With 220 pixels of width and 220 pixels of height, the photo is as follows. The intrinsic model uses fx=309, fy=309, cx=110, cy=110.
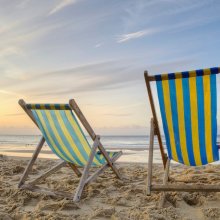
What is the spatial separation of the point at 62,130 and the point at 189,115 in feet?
4.29

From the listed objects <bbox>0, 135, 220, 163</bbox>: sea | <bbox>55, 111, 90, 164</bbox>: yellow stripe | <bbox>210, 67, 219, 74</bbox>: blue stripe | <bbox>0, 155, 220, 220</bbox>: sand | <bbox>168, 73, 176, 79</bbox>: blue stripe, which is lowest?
<bbox>0, 135, 220, 163</bbox>: sea

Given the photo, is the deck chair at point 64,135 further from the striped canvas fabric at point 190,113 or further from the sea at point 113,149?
the sea at point 113,149

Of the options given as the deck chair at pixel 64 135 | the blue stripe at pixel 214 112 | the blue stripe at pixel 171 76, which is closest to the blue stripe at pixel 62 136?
the deck chair at pixel 64 135

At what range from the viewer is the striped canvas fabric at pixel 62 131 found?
310 centimetres

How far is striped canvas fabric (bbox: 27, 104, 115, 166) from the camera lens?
10.2ft

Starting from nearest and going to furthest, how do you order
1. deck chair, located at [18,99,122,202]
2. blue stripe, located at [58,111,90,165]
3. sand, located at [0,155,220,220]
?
1. sand, located at [0,155,220,220]
2. deck chair, located at [18,99,122,202]
3. blue stripe, located at [58,111,90,165]

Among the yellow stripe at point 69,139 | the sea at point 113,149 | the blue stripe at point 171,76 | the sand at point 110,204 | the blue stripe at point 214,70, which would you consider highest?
the blue stripe at point 214,70

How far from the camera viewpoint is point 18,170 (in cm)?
468

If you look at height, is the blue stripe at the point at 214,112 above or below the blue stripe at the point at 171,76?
below

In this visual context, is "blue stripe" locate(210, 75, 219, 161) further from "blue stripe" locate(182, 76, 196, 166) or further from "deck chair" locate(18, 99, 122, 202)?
"deck chair" locate(18, 99, 122, 202)

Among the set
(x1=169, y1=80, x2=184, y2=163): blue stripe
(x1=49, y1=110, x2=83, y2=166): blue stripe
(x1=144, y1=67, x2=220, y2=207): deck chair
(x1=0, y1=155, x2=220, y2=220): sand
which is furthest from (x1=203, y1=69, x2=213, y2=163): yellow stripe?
(x1=49, y1=110, x2=83, y2=166): blue stripe

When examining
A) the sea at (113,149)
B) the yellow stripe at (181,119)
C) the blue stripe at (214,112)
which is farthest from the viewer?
the sea at (113,149)

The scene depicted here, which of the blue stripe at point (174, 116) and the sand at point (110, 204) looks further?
the blue stripe at point (174, 116)

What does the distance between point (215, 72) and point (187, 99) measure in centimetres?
34
